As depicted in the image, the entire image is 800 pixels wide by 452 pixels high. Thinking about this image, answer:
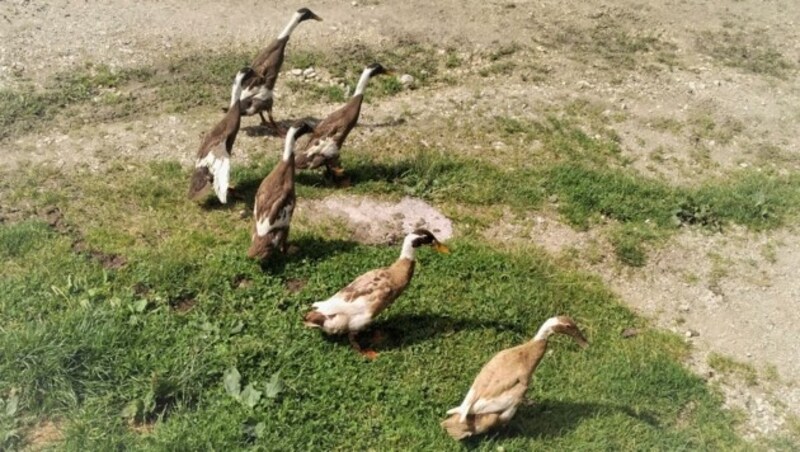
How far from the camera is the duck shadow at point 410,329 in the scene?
6539 millimetres

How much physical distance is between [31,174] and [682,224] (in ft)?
26.0

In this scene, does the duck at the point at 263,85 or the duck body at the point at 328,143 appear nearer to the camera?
the duck body at the point at 328,143

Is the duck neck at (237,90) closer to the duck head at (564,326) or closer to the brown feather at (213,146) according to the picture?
the brown feather at (213,146)

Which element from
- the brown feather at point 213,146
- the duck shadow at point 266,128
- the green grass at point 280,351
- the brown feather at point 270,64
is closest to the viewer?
the green grass at point 280,351

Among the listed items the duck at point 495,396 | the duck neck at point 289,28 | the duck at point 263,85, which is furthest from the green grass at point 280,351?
A: the duck neck at point 289,28

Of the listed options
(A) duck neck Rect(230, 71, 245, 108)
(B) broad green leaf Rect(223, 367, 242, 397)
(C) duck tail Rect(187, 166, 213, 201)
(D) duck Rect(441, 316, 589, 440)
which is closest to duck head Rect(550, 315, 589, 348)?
(D) duck Rect(441, 316, 589, 440)

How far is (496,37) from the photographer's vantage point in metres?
11.9

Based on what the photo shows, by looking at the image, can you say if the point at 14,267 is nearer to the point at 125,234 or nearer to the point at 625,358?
the point at 125,234

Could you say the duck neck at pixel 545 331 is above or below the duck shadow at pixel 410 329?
above

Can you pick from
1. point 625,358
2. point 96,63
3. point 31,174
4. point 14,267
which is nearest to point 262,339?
point 14,267

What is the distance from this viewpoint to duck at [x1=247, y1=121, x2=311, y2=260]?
700 cm

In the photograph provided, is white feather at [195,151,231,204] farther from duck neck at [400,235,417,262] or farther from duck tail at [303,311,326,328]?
duck neck at [400,235,417,262]

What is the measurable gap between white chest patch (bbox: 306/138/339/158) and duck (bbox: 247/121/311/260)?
2.93 feet

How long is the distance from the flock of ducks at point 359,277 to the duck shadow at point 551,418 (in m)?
0.27
